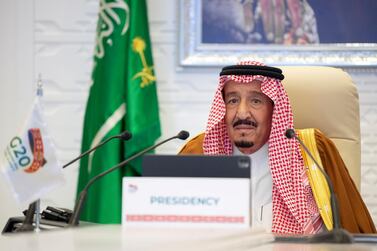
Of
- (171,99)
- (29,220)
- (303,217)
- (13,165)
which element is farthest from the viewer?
(171,99)

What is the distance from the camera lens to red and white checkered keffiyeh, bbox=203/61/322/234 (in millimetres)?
2883

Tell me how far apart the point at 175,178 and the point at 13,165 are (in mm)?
402

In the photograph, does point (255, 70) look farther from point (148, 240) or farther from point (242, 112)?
point (148, 240)

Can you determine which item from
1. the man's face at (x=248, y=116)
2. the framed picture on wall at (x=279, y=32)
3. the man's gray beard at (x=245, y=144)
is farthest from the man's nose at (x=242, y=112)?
the framed picture on wall at (x=279, y=32)

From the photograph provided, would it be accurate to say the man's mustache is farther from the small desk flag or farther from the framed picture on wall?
the small desk flag

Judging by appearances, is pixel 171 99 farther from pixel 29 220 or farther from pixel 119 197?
pixel 29 220

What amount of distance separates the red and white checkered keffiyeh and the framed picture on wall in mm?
1002

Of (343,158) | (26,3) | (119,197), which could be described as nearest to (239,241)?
(343,158)

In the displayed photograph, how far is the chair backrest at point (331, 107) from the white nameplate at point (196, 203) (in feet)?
4.64

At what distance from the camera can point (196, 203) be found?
5.78 feet

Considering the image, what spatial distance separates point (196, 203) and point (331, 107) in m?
1.48

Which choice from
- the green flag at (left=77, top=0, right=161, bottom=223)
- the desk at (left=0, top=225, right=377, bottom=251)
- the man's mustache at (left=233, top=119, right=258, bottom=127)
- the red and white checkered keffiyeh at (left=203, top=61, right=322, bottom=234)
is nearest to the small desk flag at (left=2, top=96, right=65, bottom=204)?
the desk at (left=0, top=225, right=377, bottom=251)

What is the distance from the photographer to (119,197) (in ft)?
12.8

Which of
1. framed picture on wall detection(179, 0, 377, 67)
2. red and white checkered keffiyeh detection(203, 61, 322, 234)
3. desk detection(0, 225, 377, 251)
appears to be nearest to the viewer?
desk detection(0, 225, 377, 251)
